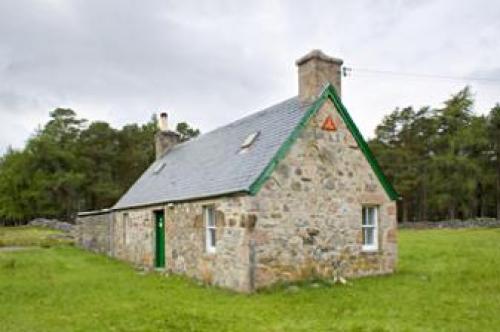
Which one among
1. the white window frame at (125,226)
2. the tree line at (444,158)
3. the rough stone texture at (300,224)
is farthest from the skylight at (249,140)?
the tree line at (444,158)

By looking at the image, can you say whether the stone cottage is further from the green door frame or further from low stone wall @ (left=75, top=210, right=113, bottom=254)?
low stone wall @ (left=75, top=210, right=113, bottom=254)

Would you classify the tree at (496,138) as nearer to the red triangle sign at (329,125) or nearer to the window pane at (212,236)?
the red triangle sign at (329,125)

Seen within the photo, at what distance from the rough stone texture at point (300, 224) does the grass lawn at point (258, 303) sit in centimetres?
61

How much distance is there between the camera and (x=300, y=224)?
46.2ft

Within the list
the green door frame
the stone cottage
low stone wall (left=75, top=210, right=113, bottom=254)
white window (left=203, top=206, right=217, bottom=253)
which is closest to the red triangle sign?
the stone cottage

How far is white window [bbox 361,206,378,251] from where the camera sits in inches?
622

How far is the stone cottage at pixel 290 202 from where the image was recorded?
44.2ft

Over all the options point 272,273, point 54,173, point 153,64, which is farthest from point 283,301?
point 54,173

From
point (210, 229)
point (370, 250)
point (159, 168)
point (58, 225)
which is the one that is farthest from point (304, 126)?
point (58, 225)

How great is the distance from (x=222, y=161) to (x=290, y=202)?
3.62m

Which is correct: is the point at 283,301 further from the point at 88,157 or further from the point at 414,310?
the point at 88,157

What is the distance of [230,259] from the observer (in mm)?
13820

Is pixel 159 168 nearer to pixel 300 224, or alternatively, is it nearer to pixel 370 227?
pixel 370 227

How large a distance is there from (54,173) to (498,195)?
158ft
